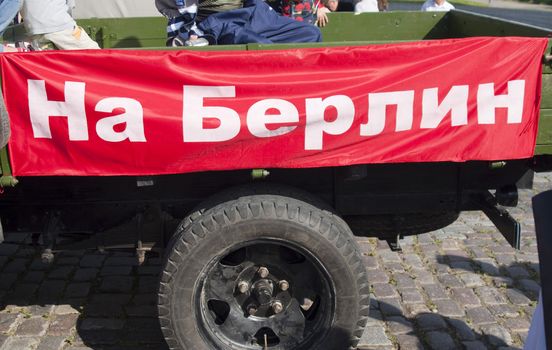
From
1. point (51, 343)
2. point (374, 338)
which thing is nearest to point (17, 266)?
point (51, 343)

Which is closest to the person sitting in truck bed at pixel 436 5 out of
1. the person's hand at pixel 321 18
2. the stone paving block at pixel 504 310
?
the person's hand at pixel 321 18

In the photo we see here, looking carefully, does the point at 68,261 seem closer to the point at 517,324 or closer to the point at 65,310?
the point at 65,310

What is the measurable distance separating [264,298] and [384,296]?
126cm

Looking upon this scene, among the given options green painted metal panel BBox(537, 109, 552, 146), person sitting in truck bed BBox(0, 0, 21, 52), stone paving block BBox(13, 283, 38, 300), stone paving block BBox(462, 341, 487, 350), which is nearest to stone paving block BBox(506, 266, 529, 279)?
stone paving block BBox(462, 341, 487, 350)

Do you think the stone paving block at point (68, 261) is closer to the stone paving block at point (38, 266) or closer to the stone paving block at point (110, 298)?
the stone paving block at point (38, 266)

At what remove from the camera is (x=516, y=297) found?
424cm

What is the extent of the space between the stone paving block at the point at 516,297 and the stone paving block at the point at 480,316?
24 centimetres

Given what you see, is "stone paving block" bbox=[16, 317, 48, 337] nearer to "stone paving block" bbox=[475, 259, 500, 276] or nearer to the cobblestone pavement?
the cobblestone pavement

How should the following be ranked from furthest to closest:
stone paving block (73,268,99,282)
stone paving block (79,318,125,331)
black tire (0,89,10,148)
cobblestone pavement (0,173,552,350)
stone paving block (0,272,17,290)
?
stone paving block (73,268,99,282)
stone paving block (0,272,17,290)
stone paving block (79,318,125,331)
cobblestone pavement (0,173,552,350)
black tire (0,89,10,148)

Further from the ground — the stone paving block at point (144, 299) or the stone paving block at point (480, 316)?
the stone paving block at point (144, 299)

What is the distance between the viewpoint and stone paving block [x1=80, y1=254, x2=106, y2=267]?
4734mm

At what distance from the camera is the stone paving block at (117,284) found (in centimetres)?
438

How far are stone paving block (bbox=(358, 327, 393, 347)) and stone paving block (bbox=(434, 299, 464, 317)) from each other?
0.44 meters

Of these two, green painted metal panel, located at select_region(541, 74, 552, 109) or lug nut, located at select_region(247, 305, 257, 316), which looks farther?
lug nut, located at select_region(247, 305, 257, 316)
